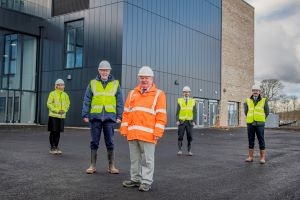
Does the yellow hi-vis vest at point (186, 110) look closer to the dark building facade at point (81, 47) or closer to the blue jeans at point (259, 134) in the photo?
the blue jeans at point (259, 134)

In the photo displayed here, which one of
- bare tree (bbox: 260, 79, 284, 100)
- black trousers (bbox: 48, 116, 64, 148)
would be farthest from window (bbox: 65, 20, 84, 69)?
bare tree (bbox: 260, 79, 284, 100)

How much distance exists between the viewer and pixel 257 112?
1071cm

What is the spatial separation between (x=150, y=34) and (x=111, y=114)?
2258 centimetres

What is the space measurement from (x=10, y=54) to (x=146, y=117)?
2716 cm

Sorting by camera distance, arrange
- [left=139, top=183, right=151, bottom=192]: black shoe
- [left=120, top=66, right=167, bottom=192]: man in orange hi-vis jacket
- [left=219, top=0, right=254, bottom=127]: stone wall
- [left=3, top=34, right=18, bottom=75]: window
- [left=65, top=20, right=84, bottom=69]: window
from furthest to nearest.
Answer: [left=219, top=0, right=254, bottom=127]: stone wall < [left=3, top=34, right=18, bottom=75]: window < [left=65, top=20, right=84, bottom=69]: window < [left=120, top=66, right=167, bottom=192]: man in orange hi-vis jacket < [left=139, top=183, right=151, bottom=192]: black shoe

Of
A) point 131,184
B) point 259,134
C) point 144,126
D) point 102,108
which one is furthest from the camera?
point 259,134

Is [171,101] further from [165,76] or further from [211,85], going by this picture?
[211,85]

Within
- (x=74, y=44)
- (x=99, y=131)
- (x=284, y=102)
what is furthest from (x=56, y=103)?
(x=284, y=102)

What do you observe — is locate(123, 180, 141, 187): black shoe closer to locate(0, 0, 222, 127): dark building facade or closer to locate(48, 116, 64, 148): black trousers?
locate(48, 116, 64, 148): black trousers

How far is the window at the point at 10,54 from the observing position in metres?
31.0

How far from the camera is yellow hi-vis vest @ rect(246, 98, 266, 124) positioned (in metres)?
10.7

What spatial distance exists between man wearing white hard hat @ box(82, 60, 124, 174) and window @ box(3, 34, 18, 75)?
80.7ft

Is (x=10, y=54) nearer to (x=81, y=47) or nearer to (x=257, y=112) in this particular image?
(x=81, y=47)

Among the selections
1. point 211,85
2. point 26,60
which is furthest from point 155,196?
point 211,85
